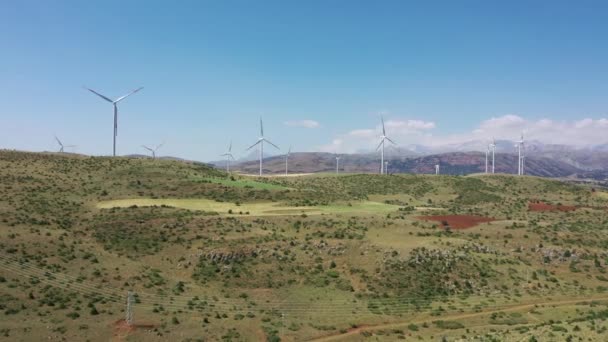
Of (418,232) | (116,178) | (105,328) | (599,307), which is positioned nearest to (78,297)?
(105,328)

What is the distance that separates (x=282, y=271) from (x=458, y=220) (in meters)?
→ 41.4

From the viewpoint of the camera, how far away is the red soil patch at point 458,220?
8931cm

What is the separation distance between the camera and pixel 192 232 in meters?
79.1

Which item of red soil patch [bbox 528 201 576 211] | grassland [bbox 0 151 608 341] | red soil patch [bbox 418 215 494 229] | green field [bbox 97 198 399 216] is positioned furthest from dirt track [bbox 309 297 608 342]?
red soil patch [bbox 528 201 576 211]

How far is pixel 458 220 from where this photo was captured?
9194cm

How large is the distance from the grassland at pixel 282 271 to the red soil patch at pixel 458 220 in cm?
314

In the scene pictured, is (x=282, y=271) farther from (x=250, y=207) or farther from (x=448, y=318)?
(x=250, y=207)

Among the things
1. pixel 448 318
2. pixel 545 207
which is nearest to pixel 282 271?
pixel 448 318

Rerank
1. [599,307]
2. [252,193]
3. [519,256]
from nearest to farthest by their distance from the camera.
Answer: [599,307], [519,256], [252,193]

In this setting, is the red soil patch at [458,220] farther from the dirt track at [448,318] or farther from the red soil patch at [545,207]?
the red soil patch at [545,207]

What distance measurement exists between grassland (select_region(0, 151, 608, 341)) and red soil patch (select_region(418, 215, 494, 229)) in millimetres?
3143

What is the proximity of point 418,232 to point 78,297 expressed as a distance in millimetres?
53368

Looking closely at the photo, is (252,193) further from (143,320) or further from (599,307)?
(599,307)

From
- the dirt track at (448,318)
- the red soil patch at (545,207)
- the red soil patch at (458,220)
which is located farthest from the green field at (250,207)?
the dirt track at (448,318)
